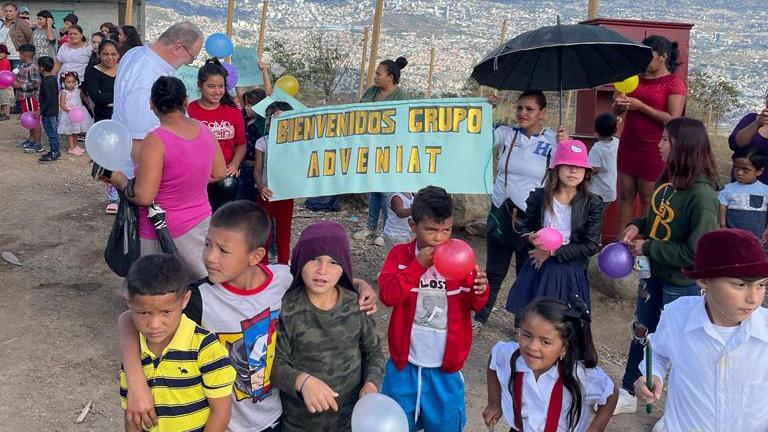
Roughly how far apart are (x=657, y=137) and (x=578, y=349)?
384 cm

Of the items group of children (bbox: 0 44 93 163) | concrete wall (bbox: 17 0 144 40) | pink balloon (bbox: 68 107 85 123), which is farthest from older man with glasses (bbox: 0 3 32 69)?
concrete wall (bbox: 17 0 144 40)

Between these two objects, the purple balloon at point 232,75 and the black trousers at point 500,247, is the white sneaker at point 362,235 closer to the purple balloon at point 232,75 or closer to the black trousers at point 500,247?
the purple balloon at point 232,75

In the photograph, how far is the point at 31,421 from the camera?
385cm

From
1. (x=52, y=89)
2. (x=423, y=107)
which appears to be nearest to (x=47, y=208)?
(x=52, y=89)

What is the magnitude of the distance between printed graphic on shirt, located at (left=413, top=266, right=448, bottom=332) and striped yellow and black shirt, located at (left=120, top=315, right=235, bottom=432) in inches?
42.9

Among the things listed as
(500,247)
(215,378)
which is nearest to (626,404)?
(500,247)

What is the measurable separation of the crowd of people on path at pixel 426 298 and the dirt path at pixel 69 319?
0.94 meters

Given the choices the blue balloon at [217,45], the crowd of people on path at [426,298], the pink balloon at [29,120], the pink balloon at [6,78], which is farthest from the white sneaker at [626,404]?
the pink balloon at [6,78]

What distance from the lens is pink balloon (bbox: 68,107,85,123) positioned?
9906 millimetres

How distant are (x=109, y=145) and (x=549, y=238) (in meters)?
2.58

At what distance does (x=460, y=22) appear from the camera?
43.5 meters

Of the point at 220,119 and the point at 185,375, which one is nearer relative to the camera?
the point at 185,375

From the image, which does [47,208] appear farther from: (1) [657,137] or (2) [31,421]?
(1) [657,137]

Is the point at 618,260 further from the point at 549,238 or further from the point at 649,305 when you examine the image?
the point at 549,238
